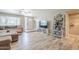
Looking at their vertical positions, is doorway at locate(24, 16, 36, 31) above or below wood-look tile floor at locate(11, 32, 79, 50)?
above

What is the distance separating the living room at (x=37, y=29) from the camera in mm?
2611

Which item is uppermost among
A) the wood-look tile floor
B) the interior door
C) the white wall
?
the white wall

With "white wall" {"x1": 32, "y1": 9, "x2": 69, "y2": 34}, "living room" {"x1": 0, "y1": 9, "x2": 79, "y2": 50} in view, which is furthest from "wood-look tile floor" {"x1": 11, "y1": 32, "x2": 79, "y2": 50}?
"white wall" {"x1": 32, "y1": 9, "x2": 69, "y2": 34}

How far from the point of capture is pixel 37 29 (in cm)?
275

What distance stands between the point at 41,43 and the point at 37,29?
0.36 meters

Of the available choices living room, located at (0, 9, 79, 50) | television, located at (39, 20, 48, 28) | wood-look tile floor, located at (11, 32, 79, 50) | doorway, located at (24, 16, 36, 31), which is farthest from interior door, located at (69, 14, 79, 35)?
doorway, located at (24, 16, 36, 31)

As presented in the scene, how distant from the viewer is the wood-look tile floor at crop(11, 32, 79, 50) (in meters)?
2.60

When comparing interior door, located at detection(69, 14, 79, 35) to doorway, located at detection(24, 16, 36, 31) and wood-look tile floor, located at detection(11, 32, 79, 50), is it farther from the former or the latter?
doorway, located at detection(24, 16, 36, 31)

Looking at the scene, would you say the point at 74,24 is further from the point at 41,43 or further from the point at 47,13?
the point at 41,43

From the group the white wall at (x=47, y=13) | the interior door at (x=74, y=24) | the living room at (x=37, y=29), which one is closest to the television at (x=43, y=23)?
the living room at (x=37, y=29)

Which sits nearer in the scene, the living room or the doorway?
the living room

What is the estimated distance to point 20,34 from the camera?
9.00 feet

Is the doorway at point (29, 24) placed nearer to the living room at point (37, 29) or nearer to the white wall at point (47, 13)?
the living room at point (37, 29)

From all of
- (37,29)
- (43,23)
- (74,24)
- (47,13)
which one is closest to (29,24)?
(37,29)
